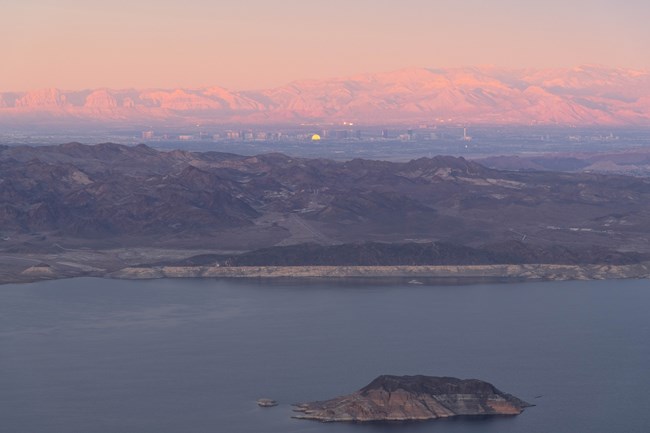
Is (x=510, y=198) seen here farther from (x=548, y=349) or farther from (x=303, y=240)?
(x=548, y=349)

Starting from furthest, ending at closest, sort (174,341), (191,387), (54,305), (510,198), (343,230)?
1. (510,198)
2. (343,230)
3. (54,305)
4. (174,341)
5. (191,387)

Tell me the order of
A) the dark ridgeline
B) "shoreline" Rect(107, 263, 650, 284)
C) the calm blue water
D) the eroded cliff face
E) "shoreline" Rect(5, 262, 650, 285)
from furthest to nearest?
the dark ridgeline, the eroded cliff face, "shoreline" Rect(107, 263, 650, 284), "shoreline" Rect(5, 262, 650, 285), the calm blue water

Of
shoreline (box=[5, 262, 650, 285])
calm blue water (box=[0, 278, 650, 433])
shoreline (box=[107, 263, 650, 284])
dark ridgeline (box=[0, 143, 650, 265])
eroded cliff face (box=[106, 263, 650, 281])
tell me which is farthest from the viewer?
dark ridgeline (box=[0, 143, 650, 265])

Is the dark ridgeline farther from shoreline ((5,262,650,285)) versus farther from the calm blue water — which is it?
the calm blue water

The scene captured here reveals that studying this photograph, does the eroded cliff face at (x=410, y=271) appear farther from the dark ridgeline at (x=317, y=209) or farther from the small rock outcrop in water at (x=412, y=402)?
the small rock outcrop in water at (x=412, y=402)

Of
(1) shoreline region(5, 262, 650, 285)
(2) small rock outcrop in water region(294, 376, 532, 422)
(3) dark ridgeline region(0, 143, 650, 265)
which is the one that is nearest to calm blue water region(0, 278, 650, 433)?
(2) small rock outcrop in water region(294, 376, 532, 422)

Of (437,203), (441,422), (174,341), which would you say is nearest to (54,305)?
(174,341)

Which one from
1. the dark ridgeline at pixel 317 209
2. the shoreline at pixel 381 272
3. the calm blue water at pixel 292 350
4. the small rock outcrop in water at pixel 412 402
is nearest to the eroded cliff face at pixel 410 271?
the shoreline at pixel 381 272
